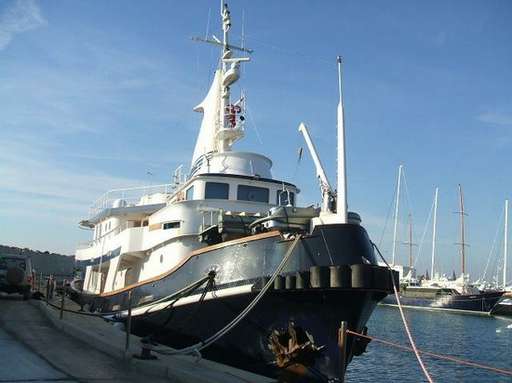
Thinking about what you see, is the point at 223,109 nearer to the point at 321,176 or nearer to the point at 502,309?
the point at 321,176

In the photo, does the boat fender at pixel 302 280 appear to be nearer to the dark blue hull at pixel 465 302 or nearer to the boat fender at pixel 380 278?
the boat fender at pixel 380 278

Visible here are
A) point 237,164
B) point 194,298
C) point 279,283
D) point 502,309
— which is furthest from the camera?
point 502,309

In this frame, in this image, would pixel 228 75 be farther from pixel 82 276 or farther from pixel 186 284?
pixel 82 276

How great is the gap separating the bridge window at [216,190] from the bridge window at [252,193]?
1.37 feet

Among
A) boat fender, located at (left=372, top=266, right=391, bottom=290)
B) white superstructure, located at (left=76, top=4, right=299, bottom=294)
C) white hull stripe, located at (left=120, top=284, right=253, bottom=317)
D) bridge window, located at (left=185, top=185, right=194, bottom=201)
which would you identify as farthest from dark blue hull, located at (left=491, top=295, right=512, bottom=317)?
boat fender, located at (left=372, top=266, right=391, bottom=290)

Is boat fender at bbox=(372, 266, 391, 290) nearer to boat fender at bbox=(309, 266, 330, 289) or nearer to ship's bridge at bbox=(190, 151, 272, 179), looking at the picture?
boat fender at bbox=(309, 266, 330, 289)

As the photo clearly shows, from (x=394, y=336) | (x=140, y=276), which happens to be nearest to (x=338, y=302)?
(x=140, y=276)

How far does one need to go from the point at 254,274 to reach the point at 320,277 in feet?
5.44

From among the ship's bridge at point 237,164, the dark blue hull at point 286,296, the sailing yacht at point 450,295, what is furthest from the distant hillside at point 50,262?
the dark blue hull at point 286,296

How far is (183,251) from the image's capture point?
42.1ft

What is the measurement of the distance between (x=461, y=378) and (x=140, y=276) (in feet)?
34.2

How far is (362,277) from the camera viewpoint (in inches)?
346

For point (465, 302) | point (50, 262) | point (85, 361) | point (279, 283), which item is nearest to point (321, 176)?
point (279, 283)

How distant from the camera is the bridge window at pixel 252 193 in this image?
14188mm
